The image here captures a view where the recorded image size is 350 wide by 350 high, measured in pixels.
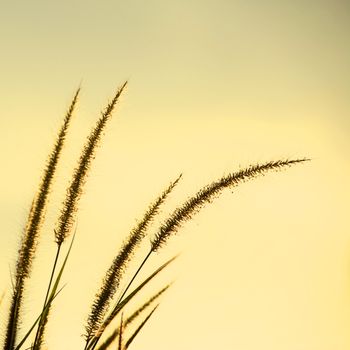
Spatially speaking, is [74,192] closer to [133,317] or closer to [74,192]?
[74,192]

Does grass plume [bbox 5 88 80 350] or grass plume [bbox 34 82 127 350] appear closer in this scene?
grass plume [bbox 5 88 80 350]

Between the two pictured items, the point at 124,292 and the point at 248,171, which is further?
the point at 248,171

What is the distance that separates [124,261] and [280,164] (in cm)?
129

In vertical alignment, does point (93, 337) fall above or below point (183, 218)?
below

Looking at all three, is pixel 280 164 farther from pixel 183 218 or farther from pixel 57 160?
pixel 57 160

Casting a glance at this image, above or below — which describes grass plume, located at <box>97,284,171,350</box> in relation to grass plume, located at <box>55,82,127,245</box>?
below

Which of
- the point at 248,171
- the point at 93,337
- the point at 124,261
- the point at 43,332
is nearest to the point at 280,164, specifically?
the point at 248,171

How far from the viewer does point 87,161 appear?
10.9 feet

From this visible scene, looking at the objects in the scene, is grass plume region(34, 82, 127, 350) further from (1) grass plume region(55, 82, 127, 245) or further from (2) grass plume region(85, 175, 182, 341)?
(2) grass plume region(85, 175, 182, 341)

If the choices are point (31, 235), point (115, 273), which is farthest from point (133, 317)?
point (31, 235)

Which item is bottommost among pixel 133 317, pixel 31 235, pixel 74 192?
pixel 133 317

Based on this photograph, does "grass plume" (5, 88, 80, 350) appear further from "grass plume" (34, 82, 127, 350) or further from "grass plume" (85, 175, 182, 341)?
"grass plume" (85, 175, 182, 341)

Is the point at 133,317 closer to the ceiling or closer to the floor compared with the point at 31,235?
closer to the floor

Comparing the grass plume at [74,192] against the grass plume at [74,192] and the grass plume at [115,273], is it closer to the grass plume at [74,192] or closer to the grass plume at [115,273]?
the grass plume at [74,192]
